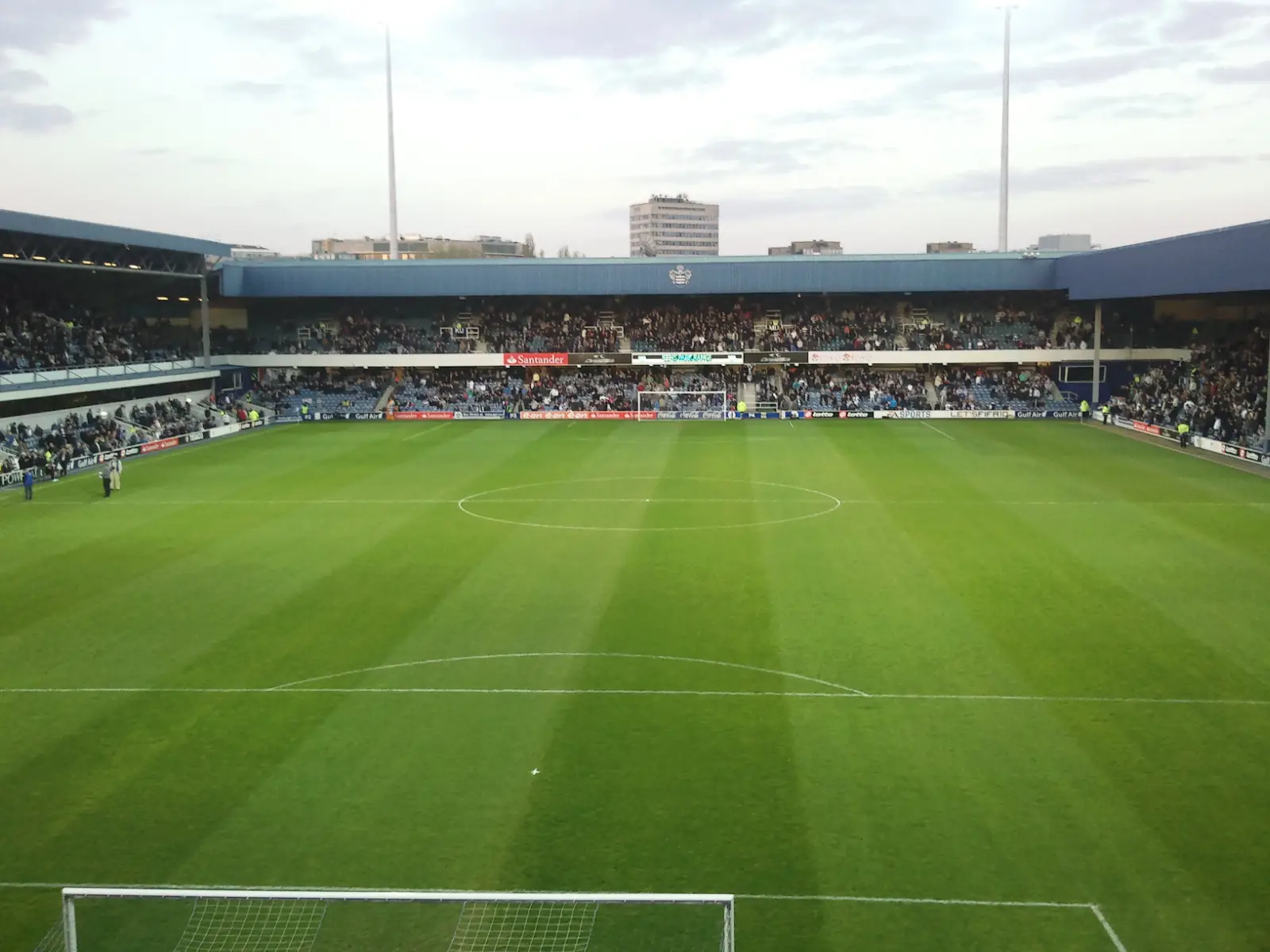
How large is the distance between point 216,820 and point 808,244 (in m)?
98.2

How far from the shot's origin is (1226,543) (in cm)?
A: 2542

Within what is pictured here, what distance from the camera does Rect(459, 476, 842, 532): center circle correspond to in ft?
93.9

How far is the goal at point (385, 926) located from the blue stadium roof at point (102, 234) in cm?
3752

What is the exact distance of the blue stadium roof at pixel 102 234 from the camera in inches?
1633

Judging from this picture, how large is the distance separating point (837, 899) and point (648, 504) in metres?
21.1

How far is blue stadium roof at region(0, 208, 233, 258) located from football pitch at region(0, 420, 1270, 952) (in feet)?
55.5

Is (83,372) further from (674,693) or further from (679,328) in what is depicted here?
(674,693)

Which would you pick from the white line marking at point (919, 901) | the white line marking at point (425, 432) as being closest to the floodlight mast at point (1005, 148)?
the white line marking at point (425, 432)

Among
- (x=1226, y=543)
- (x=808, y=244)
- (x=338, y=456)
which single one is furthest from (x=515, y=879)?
(x=808, y=244)

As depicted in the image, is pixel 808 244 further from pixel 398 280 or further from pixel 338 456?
pixel 338 456

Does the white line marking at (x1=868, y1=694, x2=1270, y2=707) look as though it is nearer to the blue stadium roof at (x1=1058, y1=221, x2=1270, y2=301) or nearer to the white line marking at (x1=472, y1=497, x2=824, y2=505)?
the white line marking at (x1=472, y1=497, x2=824, y2=505)

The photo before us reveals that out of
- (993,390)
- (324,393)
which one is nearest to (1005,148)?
(993,390)

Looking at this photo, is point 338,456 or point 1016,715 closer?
point 1016,715

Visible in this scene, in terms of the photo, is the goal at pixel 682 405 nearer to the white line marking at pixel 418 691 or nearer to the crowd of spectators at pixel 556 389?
the crowd of spectators at pixel 556 389
